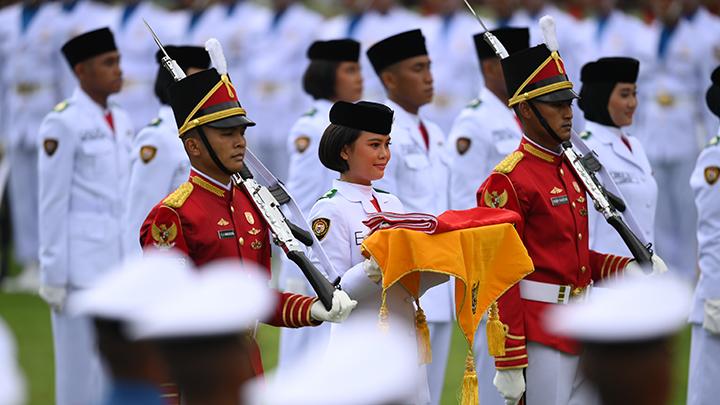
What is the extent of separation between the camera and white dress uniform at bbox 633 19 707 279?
13.6m

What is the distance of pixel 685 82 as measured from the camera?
1423 cm

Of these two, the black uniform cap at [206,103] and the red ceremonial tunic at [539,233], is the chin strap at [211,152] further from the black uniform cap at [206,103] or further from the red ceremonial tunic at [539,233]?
the red ceremonial tunic at [539,233]

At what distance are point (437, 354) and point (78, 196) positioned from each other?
2.39 meters

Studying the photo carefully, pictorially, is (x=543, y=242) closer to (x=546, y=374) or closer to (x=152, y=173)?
(x=546, y=374)

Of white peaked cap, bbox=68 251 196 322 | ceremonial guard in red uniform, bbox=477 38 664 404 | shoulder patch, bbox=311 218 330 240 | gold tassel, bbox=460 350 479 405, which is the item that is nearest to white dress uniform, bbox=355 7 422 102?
ceremonial guard in red uniform, bbox=477 38 664 404

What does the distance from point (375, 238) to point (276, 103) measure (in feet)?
35.4

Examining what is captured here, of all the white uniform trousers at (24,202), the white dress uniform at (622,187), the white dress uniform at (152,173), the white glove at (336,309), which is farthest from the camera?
the white uniform trousers at (24,202)

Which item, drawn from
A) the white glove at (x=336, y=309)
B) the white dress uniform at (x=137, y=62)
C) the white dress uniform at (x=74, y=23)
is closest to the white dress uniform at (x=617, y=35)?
the white dress uniform at (x=137, y=62)

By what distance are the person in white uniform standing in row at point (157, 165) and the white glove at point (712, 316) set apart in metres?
2.98

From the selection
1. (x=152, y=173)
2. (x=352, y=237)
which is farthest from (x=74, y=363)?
(x=352, y=237)

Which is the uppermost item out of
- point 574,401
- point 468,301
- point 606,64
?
point 606,64

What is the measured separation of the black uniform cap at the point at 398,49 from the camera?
845 centimetres

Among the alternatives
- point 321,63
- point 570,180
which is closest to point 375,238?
point 570,180

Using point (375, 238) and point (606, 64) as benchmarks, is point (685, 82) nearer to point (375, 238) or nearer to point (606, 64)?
point (606, 64)
